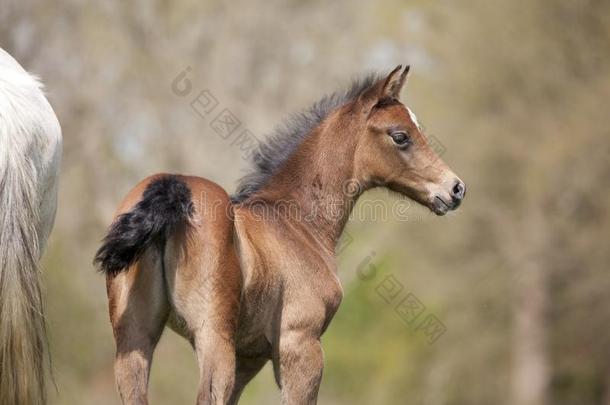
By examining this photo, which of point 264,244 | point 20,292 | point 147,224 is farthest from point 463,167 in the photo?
point 20,292

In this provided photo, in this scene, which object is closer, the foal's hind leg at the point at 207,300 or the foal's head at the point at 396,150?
the foal's hind leg at the point at 207,300

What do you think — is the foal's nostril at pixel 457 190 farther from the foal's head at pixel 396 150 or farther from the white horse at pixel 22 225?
the white horse at pixel 22 225

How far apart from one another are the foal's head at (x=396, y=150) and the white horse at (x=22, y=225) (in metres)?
1.95

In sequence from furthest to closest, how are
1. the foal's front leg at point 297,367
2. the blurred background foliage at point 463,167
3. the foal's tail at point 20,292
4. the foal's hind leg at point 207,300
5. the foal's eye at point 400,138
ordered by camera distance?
the blurred background foliage at point 463,167, the foal's eye at point 400,138, the foal's front leg at point 297,367, the foal's hind leg at point 207,300, the foal's tail at point 20,292

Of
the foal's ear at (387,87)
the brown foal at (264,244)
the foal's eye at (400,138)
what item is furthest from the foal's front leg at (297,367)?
the foal's ear at (387,87)

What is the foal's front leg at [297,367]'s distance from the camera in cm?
525

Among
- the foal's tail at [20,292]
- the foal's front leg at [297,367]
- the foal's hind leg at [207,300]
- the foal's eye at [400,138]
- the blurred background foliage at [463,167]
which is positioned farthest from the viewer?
the blurred background foliage at [463,167]

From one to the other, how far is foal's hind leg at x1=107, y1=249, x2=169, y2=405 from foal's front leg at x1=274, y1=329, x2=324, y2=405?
2.75ft

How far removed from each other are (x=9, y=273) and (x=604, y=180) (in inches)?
639

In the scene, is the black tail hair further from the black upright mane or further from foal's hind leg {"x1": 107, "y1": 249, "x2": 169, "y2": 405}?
the black upright mane

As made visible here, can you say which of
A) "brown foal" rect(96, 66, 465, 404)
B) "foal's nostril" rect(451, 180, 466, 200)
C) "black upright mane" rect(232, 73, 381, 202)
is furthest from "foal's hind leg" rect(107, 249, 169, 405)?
"foal's nostril" rect(451, 180, 466, 200)

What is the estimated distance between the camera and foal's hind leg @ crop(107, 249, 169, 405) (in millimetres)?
4621

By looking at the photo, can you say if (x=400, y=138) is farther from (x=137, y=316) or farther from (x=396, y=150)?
(x=137, y=316)

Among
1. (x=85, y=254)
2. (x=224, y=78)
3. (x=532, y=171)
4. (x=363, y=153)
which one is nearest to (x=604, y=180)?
(x=532, y=171)
